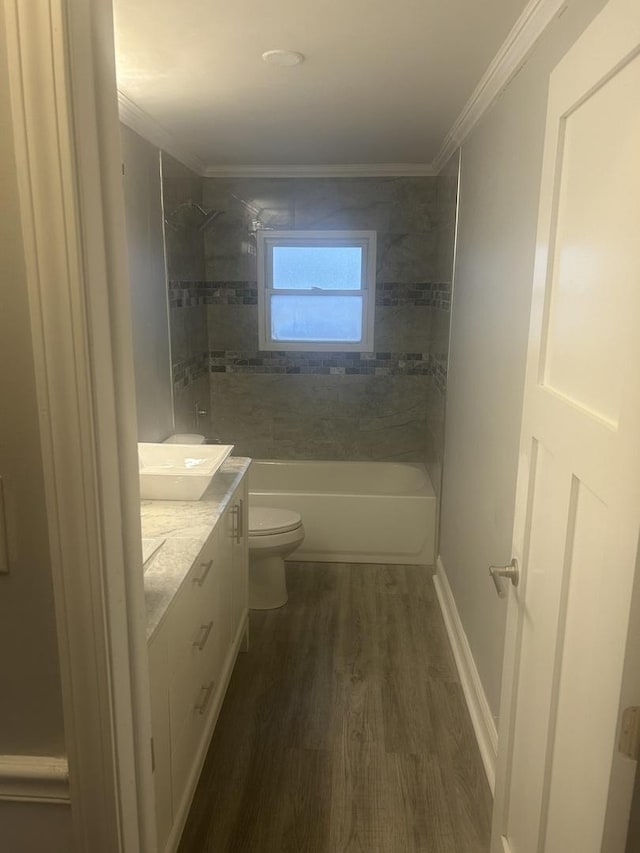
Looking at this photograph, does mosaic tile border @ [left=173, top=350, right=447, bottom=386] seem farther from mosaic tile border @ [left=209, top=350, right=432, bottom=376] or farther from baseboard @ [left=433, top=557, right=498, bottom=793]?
baseboard @ [left=433, top=557, right=498, bottom=793]

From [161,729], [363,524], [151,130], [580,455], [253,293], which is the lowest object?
[363,524]

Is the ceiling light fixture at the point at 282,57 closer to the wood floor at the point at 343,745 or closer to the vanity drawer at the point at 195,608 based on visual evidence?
the vanity drawer at the point at 195,608

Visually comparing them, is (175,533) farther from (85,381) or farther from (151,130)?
(151,130)

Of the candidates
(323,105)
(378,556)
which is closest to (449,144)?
(323,105)

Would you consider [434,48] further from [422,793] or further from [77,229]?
[422,793]

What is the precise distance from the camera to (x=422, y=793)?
2.07 meters

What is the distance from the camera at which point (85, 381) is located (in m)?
0.74

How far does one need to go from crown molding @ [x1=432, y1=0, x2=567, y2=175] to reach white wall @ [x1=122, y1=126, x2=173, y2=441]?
149cm

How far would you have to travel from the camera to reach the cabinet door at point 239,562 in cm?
253

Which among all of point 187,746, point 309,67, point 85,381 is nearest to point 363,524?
point 187,746

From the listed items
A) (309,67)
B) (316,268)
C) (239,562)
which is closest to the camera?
(309,67)

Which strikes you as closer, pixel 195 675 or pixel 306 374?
pixel 195 675

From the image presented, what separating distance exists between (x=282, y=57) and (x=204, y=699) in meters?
2.14

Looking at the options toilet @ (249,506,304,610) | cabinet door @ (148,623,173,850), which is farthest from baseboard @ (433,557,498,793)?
cabinet door @ (148,623,173,850)
